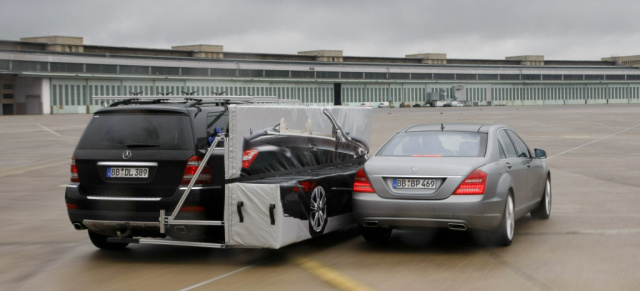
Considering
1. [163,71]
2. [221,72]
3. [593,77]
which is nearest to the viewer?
[163,71]

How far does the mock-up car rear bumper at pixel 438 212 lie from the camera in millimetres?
9148

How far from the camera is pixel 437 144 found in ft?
33.8

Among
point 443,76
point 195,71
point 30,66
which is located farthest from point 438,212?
point 443,76

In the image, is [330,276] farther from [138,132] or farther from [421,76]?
[421,76]

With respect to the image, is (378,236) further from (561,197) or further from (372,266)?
(561,197)

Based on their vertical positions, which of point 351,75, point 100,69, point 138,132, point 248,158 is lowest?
point 248,158

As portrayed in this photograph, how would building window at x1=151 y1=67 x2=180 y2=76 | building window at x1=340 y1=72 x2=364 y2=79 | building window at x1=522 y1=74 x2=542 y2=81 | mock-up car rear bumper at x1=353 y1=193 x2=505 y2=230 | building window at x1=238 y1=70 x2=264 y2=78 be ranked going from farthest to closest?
1. building window at x1=522 y1=74 x2=542 y2=81
2. building window at x1=340 y1=72 x2=364 y2=79
3. building window at x1=238 y1=70 x2=264 y2=78
4. building window at x1=151 y1=67 x2=180 y2=76
5. mock-up car rear bumper at x1=353 y1=193 x2=505 y2=230

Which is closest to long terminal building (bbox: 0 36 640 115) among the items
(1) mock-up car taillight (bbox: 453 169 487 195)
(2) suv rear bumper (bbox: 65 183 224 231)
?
(2) suv rear bumper (bbox: 65 183 224 231)

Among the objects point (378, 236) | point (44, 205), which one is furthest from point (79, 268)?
point (44, 205)

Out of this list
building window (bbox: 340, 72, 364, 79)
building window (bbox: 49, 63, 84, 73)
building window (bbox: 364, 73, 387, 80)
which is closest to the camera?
building window (bbox: 49, 63, 84, 73)

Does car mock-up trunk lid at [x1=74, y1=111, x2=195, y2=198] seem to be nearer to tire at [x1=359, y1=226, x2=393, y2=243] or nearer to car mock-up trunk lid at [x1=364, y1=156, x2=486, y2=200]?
car mock-up trunk lid at [x1=364, y1=156, x2=486, y2=200]

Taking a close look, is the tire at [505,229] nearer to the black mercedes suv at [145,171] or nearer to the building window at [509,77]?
the black mercedes suv at [145,171]

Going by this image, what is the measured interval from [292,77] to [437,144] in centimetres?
12026

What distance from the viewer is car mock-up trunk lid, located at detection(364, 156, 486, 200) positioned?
926 centimetres
